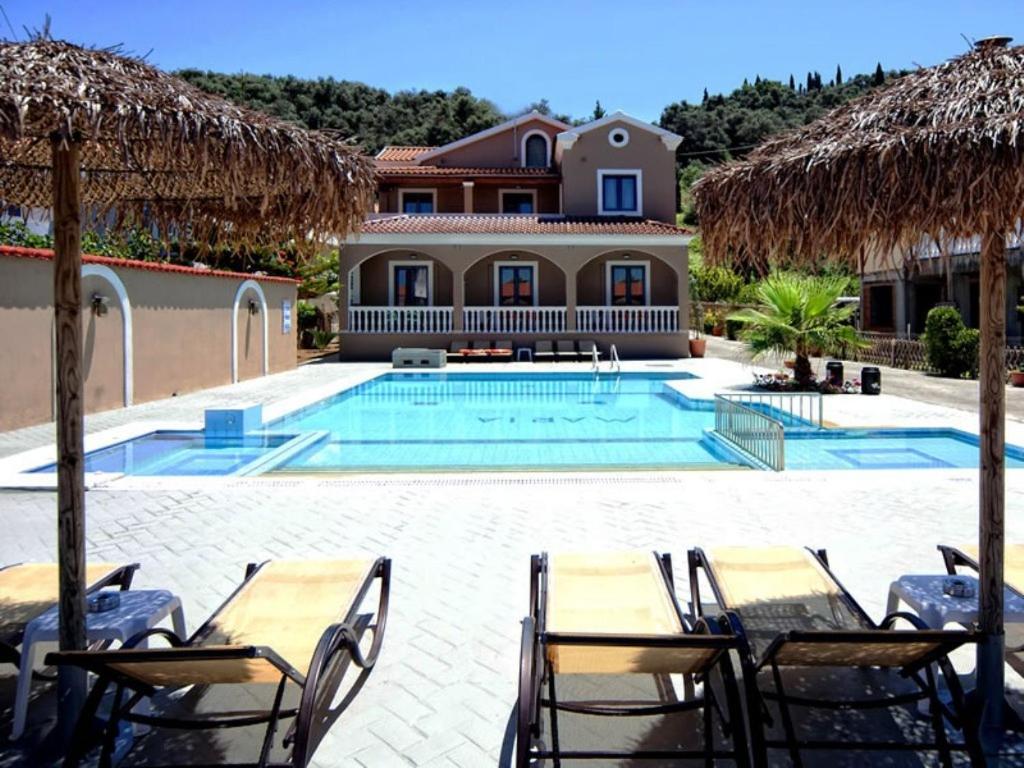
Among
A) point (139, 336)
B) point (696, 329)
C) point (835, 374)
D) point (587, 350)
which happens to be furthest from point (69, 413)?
point (696, 329)

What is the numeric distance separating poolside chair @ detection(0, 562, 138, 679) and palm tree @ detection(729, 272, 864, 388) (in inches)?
587

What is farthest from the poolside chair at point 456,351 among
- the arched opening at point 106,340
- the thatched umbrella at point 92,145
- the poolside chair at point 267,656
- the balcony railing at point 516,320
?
the thatched umbrella at point 92,145

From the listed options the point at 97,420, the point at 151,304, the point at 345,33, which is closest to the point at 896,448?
the point at 345,33

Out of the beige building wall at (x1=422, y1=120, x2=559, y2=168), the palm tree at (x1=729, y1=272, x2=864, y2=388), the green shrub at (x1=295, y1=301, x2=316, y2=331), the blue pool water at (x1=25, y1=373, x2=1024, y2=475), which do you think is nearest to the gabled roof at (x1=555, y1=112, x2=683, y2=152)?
the beige building wall at (x1=422, y1=120, x2=559, y2=168)

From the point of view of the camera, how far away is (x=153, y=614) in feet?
11.7

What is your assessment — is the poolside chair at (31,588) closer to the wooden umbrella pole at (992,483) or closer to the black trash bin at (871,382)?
the wooden umbrella pole at (992,483)

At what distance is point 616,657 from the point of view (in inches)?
120

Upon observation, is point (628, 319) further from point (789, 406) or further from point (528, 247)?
point (789, 406)

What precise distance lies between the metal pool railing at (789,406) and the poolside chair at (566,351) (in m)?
10.3

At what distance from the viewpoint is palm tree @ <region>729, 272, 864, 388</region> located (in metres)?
16.9

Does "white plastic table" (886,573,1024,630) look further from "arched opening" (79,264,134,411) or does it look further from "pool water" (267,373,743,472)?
"arched opening" (79,264,134,411)

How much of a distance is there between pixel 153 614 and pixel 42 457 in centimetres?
723

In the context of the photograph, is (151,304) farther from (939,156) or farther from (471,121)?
(471,121)

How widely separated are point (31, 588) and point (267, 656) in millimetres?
2175
